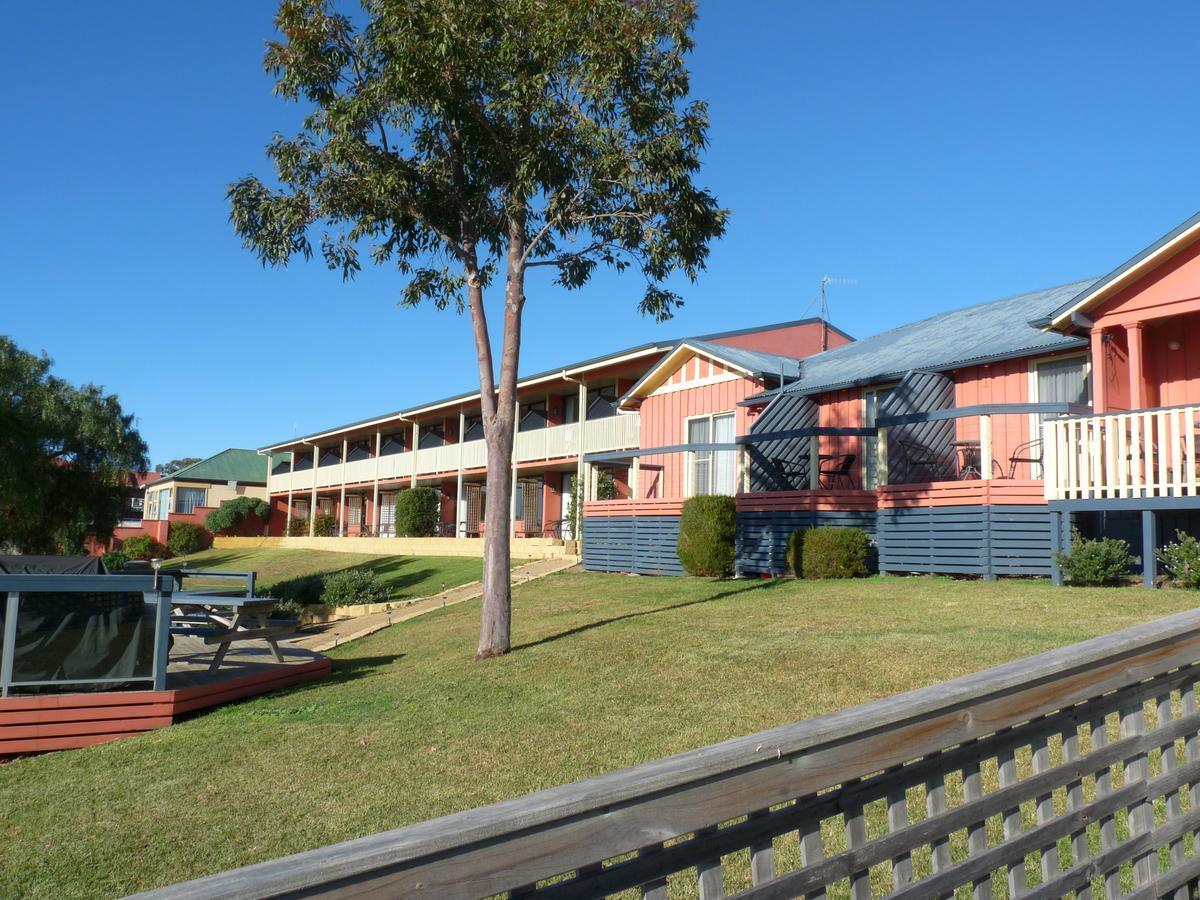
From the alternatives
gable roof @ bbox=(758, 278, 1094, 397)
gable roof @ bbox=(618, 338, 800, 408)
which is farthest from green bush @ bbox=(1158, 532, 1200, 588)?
gable roof @ bbox=(618, 338, 800, 408)

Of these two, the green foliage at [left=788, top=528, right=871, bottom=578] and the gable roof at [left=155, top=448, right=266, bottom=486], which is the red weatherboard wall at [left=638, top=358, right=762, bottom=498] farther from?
the gable roof at [left=155, top=448, right=266, bottom=486]

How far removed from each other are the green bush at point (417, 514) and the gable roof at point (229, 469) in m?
28.0

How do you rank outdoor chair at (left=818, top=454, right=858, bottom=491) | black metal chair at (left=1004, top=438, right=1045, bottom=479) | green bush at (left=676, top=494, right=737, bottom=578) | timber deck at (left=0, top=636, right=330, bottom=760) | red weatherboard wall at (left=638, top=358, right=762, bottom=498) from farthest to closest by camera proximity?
red weatherboard wall at (left=638, top=358, right=762, bottom=498)
outdoor chair at (left=818, top=454, right=858, bottom=491)
green bush at (left=676, top=494, right=737, bottom=578)
black metal chair at (left=1004, top=438, right=1045, bottom=479)
timber deck at (left=0, top=636, right=330, bottom=760)

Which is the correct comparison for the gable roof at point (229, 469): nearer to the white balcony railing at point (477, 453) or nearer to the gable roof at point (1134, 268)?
the white balcony railing at point (477, 453)

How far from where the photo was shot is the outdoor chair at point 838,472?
19.0 meters

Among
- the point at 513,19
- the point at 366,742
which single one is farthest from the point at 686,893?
the point at 513,19

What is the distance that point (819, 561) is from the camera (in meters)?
15.9

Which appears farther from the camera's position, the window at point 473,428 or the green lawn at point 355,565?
the window at point 473,428

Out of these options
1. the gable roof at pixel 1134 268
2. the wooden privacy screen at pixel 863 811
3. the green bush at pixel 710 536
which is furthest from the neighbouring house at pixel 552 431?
the wooden privacy screen at pixel 863 811

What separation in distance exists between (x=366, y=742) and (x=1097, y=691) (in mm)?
6113

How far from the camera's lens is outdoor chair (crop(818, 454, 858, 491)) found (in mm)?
18969

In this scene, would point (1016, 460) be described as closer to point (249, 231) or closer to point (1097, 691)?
point (249, 231)

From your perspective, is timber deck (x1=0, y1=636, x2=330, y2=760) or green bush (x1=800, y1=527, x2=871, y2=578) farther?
green bush (x1=800, y1=527, x2=871, y2=578)

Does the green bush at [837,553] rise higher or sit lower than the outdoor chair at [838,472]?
lower
